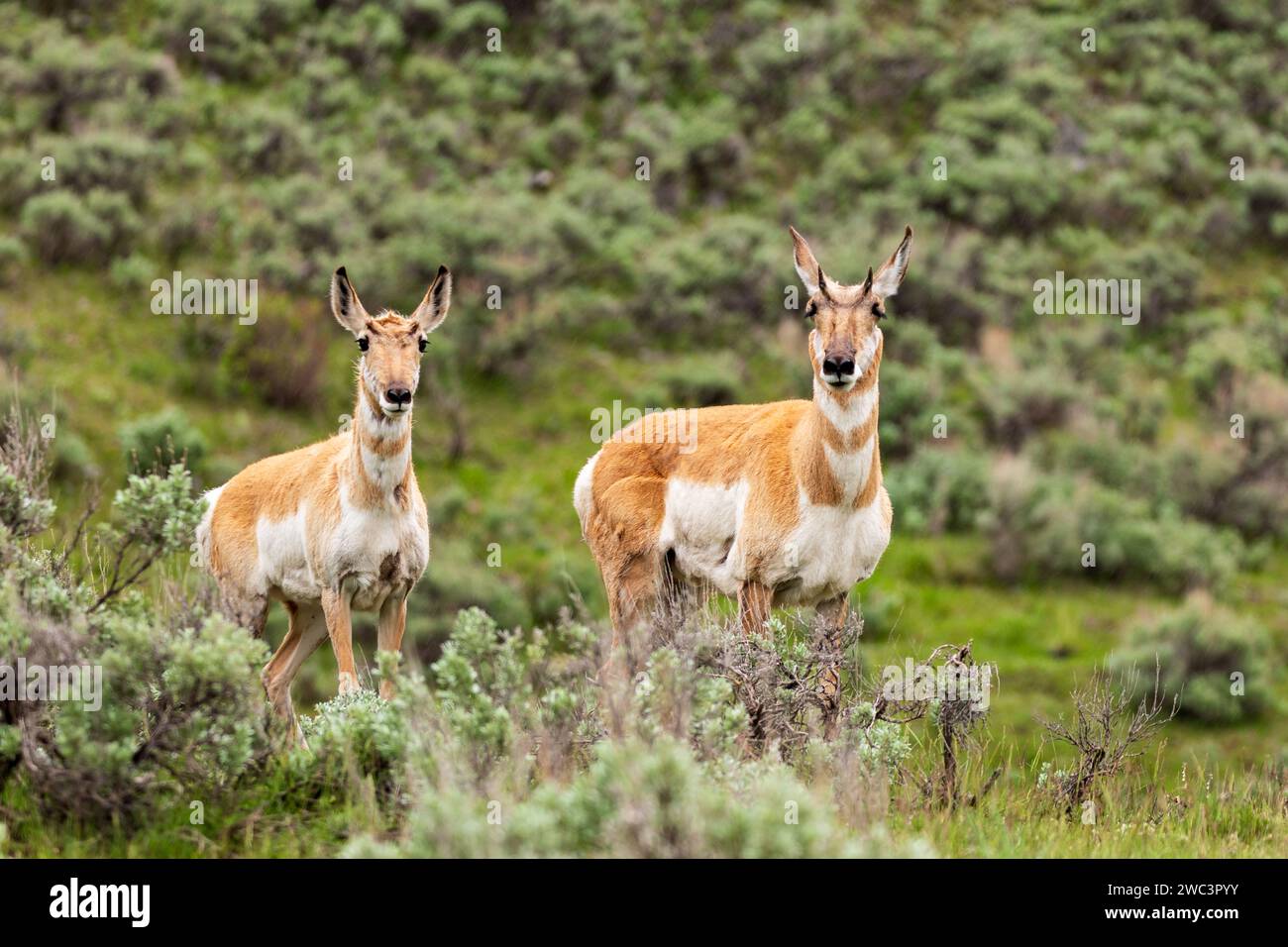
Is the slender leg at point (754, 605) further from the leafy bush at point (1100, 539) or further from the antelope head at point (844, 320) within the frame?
the leafy bush at point (1100, 539)

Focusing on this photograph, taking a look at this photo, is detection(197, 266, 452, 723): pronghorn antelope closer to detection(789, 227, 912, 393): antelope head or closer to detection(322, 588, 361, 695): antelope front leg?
detection(322, 588, 361, 695): antelope front leg

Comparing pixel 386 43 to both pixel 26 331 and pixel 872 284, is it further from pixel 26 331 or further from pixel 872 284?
pixel 872 284

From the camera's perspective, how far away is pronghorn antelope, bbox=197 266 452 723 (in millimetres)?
8422

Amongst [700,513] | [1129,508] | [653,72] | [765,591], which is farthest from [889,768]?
[653,72]

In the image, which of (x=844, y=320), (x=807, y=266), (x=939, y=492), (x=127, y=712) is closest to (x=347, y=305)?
(x=807, y=266)

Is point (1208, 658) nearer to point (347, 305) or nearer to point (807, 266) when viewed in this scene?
point (807, 266)

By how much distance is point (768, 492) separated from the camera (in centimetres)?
871

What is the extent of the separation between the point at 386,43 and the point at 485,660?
993 inches

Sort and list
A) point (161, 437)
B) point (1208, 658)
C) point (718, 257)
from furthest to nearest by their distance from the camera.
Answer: point (718, 257), point (161, 437), point (1208, 658)

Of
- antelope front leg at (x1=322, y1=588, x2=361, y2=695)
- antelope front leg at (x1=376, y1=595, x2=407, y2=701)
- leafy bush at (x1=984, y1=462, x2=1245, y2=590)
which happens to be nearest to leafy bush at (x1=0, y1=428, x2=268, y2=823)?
antelope front leg at (x1=322, y1=588, x2=361, y2=695)

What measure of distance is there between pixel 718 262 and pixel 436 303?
1693cm

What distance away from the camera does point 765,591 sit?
8.71m

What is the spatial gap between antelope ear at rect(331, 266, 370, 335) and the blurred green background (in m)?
7.51

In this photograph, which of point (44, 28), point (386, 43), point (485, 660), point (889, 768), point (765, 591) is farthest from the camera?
point (386, 43)
